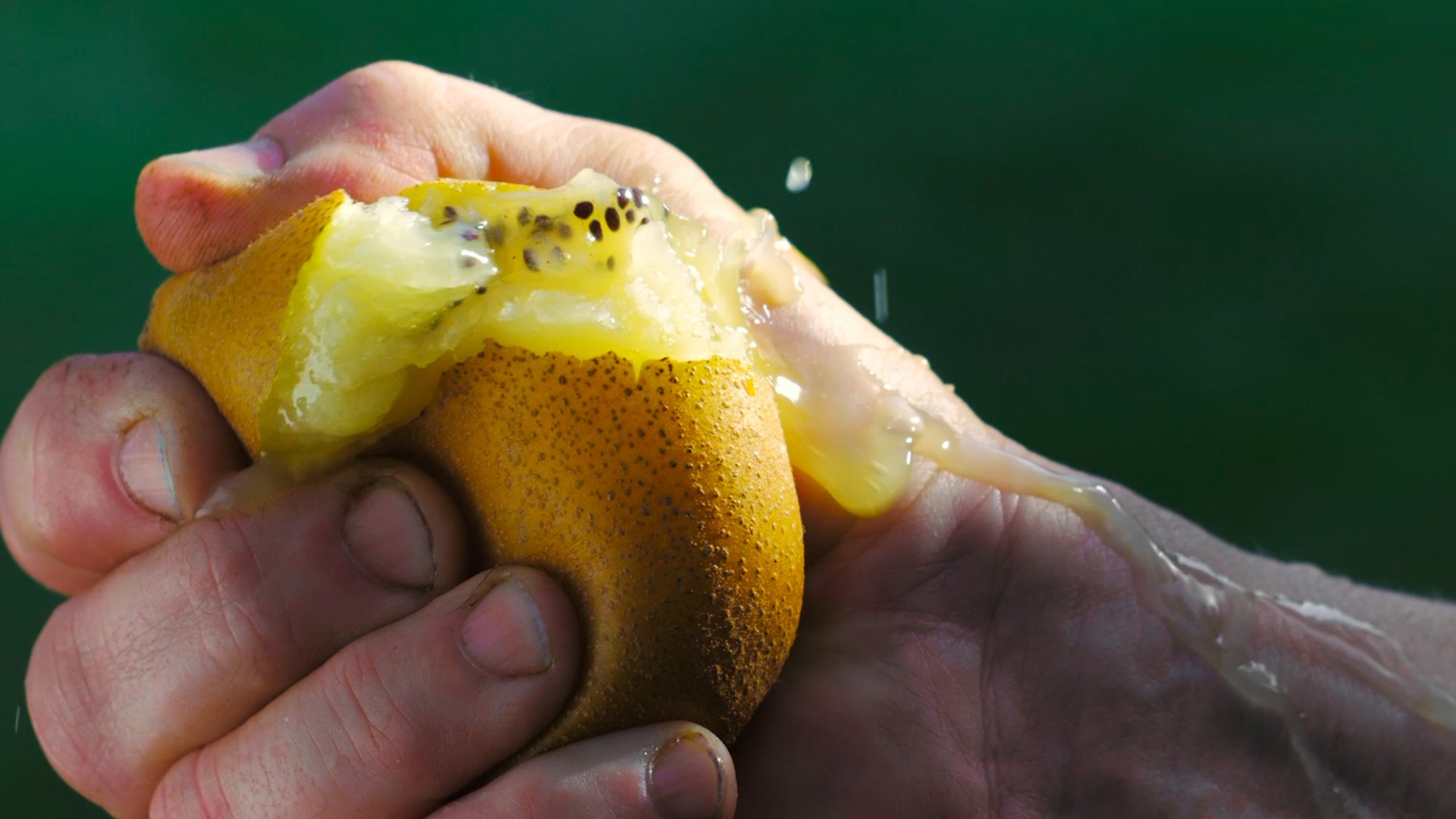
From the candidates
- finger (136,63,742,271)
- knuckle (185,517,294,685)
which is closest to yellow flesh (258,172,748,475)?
knuckle (185,517,294,685)

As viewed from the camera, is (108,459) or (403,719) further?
(108,459)

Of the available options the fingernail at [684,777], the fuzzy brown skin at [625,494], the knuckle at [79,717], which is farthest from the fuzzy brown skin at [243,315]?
the fingernail at [684,777]

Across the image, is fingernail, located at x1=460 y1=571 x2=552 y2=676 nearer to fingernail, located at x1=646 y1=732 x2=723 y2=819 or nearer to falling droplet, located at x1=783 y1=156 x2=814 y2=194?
fingernail, located at x1=646 y1=732 x2=723 y2=819

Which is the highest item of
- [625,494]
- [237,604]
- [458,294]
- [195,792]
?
[458,294]

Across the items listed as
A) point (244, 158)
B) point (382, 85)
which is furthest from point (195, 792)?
point (382, 85)

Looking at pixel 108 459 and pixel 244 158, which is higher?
pixel 244 158

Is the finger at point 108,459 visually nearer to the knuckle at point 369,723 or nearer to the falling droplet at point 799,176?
the knuckle at point 369,723

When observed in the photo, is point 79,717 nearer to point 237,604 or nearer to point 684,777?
point 237,604
